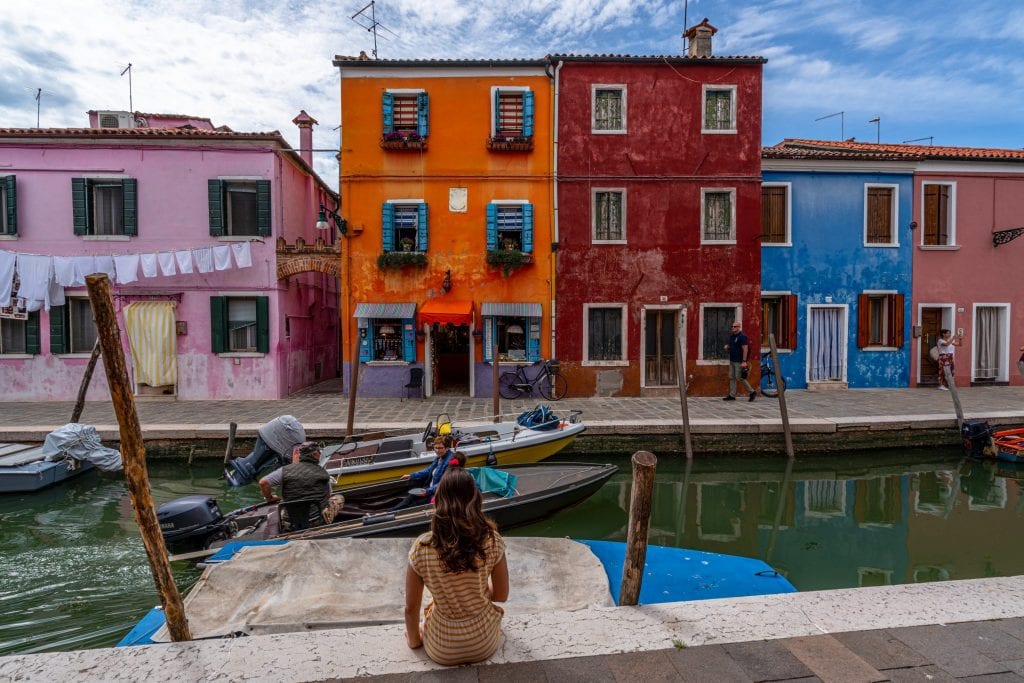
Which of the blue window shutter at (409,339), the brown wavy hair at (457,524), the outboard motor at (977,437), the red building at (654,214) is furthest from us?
the red building at (654,214)

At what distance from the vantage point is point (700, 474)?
9922 mm

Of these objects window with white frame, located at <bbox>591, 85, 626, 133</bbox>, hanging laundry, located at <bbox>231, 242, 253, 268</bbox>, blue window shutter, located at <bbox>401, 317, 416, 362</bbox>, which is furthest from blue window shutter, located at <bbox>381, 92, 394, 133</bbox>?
window with white frame, located at <bbox>591, 85, 626, 133</bbox>

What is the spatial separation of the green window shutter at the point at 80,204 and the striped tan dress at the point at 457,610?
14582 mm

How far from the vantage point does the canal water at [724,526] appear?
5.61m

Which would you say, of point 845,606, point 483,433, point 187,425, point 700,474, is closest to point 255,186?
point 187,425

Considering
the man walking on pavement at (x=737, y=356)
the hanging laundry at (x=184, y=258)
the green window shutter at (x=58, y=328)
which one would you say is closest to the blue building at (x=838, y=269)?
the man walking on pavement at (x=737, y=356)

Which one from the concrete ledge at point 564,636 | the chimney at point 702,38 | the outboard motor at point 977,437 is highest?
the chimney at point 702,38

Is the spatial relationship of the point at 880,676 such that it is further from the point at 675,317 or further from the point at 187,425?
the point at 675,317

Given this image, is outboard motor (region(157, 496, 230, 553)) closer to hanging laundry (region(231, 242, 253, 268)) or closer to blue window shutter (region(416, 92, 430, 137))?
hanging laundry (region(231, 242, 253, 268))

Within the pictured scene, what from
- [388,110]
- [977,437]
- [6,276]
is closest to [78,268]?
[6,276]

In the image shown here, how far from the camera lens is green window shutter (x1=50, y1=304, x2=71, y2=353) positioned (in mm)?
13070

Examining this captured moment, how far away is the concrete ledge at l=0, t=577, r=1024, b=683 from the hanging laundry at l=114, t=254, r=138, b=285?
38.8 feet

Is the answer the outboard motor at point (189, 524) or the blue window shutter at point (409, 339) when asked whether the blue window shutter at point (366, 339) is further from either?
the outboard motor at point (189, 524)

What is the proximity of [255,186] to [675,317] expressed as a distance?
10.9 m
